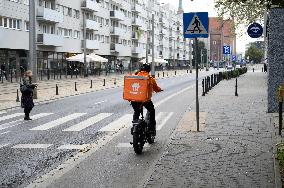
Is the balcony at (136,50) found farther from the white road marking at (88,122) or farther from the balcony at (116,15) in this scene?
the white road marking at (88,122)

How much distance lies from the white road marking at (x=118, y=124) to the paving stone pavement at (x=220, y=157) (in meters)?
1.95

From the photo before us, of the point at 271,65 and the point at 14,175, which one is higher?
the point at 271,65

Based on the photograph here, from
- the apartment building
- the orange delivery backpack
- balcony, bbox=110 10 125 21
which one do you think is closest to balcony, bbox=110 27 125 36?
the apartment building

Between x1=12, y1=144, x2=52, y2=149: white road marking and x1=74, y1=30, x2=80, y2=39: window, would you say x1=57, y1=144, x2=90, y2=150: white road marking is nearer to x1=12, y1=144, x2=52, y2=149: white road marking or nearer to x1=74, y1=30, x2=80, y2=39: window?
x1=12, y1=144, x2=52, y2=149: white road marking

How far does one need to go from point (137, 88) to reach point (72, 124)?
5.29 metres

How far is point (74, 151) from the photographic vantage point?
379 inches

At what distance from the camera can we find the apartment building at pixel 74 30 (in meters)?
46.6

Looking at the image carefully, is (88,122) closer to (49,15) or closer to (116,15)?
(49,15)

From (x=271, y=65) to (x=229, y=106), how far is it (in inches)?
124

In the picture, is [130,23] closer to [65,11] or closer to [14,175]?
[65,11]

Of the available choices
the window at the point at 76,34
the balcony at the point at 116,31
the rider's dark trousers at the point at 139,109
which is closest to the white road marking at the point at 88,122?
the rider's dark trousers at the point at 139,109

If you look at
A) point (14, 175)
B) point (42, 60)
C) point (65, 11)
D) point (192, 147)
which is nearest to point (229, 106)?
point (192, 147)

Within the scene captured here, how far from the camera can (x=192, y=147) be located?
9.49 m

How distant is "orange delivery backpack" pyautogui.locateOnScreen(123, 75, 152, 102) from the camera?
9133 millimetres
